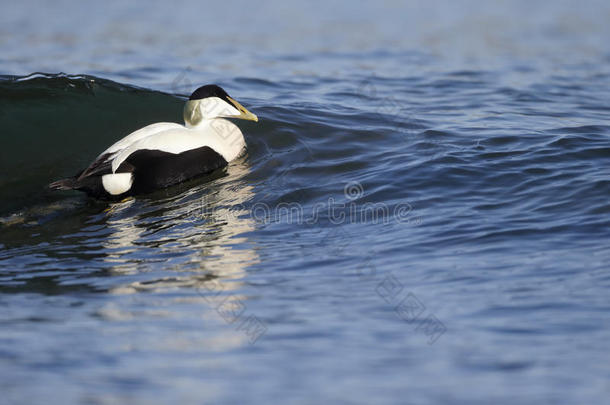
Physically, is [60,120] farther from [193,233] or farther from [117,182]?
[193,233]

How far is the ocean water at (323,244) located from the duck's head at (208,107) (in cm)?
50

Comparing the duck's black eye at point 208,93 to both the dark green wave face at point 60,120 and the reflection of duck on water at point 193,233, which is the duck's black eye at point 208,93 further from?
the dark green wave face at point 60,120

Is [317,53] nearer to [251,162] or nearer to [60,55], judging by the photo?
[60,55]

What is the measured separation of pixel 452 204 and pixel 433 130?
2219 millimetres

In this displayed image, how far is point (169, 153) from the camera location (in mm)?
7035

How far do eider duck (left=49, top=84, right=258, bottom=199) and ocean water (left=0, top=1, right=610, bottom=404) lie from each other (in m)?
0.16

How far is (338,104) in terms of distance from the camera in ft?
31.5

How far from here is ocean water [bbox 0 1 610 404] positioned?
363 centimetres

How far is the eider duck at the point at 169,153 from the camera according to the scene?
6715 millimetres

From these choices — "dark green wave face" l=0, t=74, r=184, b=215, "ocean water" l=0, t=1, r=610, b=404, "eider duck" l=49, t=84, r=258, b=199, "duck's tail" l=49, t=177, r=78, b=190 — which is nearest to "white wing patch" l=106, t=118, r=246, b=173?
"eider duck" l=49, t=84, r=258, b=199

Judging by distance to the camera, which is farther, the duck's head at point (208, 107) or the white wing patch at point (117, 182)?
the duck's head at point (208, 107)

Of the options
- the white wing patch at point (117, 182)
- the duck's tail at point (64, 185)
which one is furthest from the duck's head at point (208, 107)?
the duck's tail at point (64, 185)

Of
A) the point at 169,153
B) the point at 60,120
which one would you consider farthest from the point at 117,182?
the point at 60,120

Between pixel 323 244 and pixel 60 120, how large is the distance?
12.7 feet
